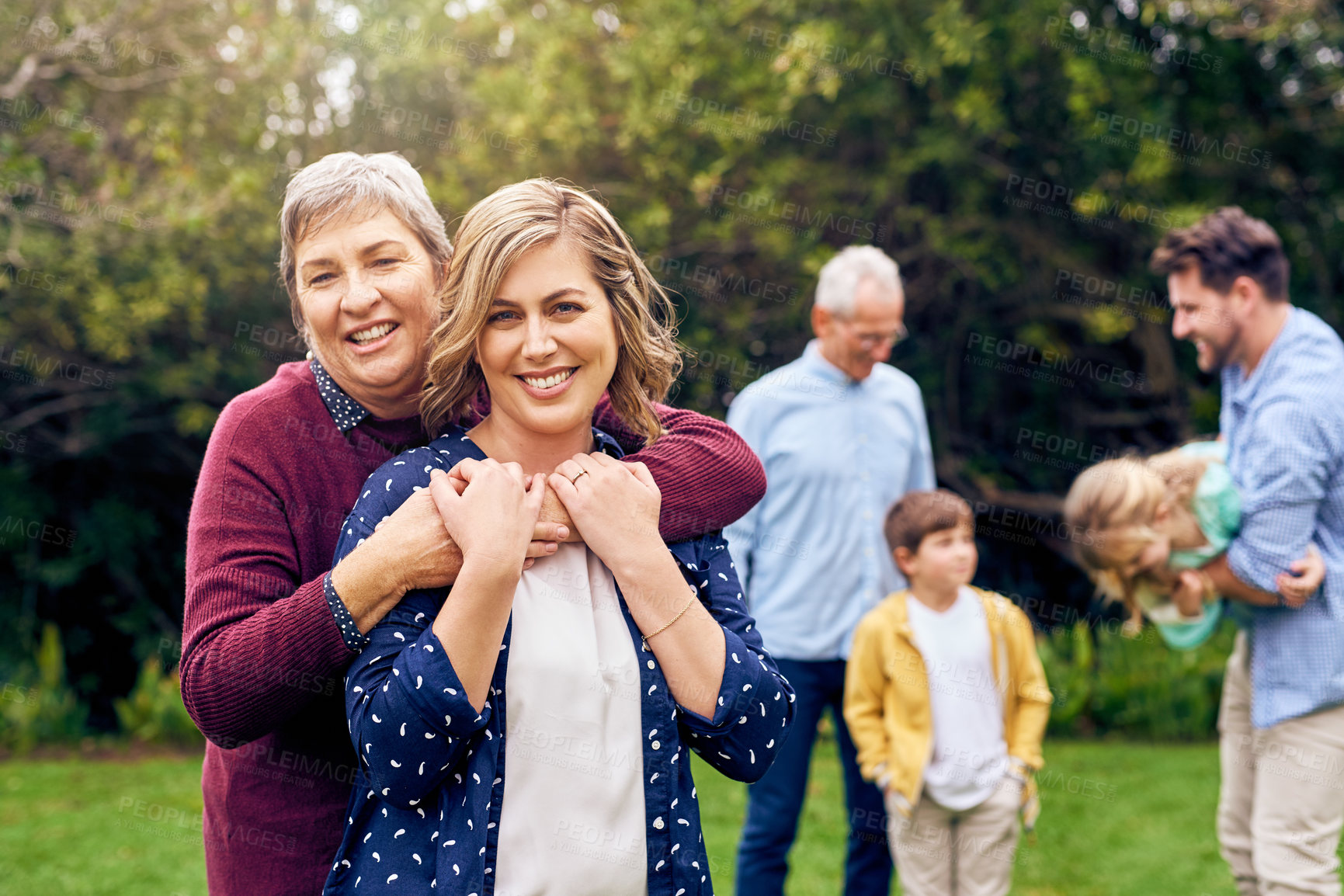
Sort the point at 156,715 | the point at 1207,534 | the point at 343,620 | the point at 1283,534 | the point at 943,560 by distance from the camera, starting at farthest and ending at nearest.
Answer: the point at 156,715 < the point at 943,560 < the point at 1207,534 < the point at 1283,534 < the point at 343,620

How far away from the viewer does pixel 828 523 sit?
3709 millimetres

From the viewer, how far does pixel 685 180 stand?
610 cm

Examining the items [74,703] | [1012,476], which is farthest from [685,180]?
[74,703]

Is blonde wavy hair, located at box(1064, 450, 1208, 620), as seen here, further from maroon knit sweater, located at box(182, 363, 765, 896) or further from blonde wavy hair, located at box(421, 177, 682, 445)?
blonde wavy hair, located at box(421, 177, 682, 445)

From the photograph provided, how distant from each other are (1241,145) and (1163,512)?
13.9ft

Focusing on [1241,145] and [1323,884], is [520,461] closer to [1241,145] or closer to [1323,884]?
[1323,884]

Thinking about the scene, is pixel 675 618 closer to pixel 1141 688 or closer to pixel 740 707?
pixel 740 707

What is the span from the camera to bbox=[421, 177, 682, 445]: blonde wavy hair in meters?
1.52

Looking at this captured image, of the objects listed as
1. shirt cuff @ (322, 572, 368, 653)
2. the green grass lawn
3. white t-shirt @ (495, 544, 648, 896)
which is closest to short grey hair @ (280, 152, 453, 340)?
shirt cuff @ (322, 572, 368, 653)

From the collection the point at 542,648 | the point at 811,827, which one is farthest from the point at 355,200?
the point at 811,827

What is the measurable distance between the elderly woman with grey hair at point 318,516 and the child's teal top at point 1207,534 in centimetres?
191

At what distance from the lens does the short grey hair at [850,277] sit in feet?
12.0

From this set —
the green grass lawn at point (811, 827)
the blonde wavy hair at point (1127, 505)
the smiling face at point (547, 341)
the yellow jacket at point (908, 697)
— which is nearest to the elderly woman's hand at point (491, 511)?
the smiling face at point (547, 341)

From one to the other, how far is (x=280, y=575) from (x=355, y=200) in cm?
64
